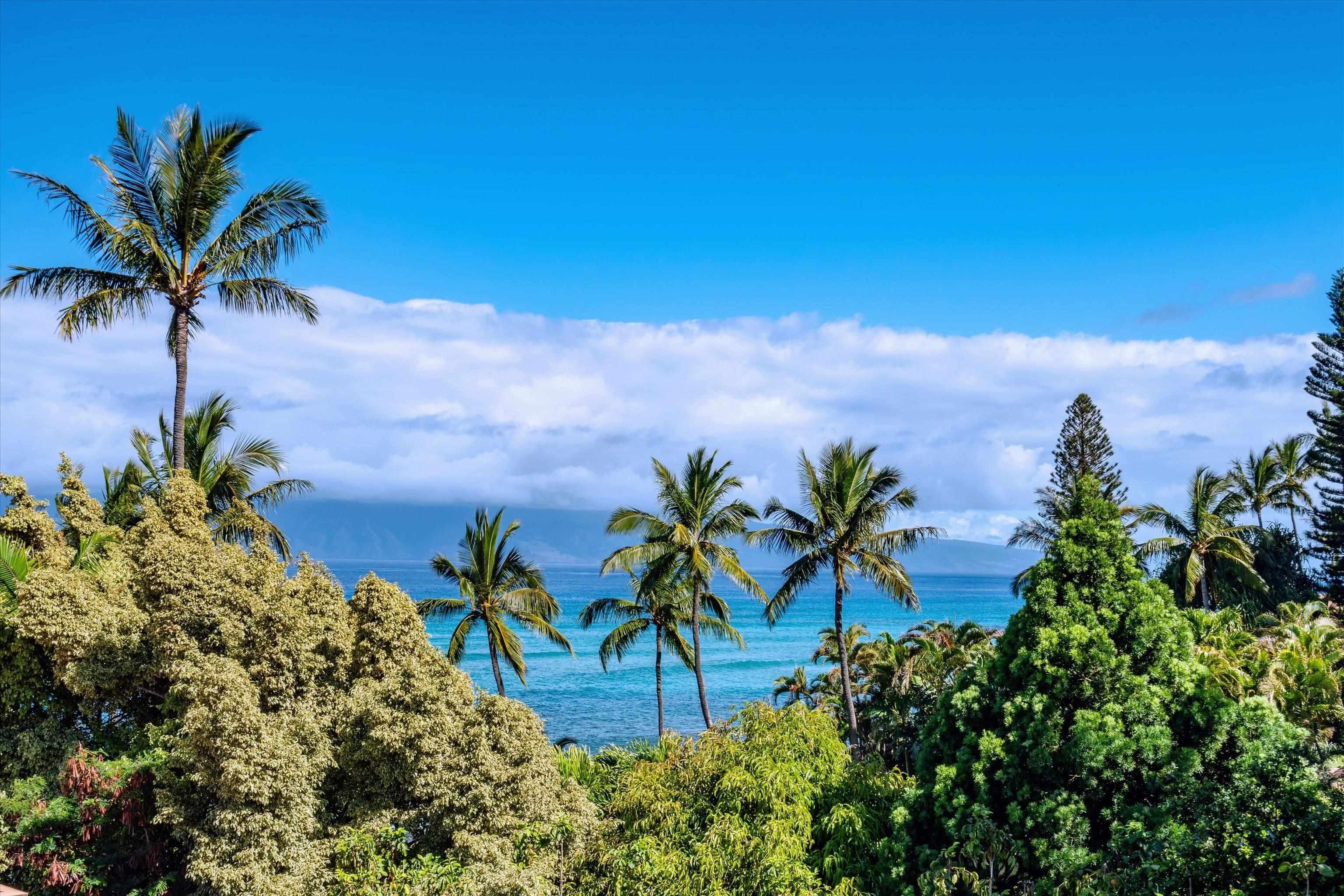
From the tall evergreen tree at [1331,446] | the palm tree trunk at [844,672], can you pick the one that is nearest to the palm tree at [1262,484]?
the tall evergreen tree at [1331,446]

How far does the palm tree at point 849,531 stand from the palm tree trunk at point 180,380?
493 inches

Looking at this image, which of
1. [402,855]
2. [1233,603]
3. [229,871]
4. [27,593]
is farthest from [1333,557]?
[27,593]

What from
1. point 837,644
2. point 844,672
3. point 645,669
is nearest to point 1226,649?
point 844,672

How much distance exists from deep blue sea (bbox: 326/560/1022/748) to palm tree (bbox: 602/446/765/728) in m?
5.37

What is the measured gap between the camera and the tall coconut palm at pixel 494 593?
1977 centimetres

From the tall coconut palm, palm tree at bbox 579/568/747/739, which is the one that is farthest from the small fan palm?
the tall coconut palm

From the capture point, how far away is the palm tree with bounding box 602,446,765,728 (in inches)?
838

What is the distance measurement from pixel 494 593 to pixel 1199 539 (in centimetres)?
2367

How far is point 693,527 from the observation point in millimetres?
21469

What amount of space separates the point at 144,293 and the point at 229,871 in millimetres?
9673

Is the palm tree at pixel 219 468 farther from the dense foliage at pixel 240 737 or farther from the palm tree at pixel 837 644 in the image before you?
the palm tree at pixel 837 644

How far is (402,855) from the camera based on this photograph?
31.9ft

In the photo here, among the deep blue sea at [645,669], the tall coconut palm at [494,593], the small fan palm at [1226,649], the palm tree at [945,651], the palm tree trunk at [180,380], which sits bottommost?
the deep blue sea at [645,669]

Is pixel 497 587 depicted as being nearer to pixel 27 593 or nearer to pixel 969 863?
pixel 27 593
